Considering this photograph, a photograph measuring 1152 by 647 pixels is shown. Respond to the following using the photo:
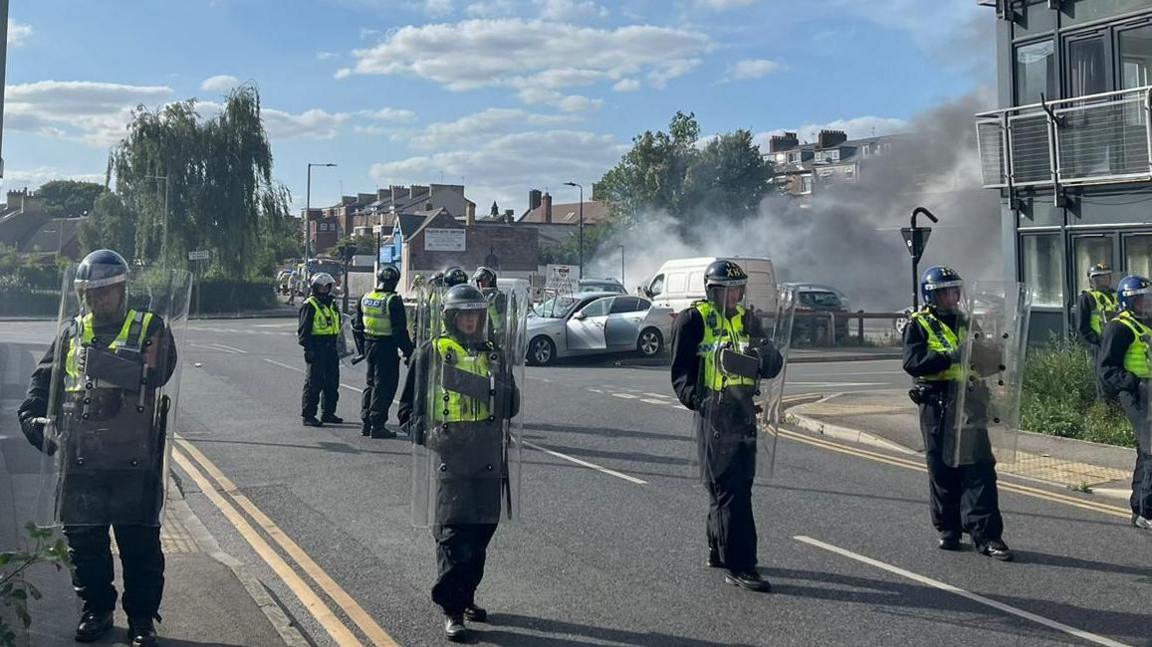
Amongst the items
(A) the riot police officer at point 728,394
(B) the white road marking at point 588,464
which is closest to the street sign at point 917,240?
(B) the white road marking at point 588,464

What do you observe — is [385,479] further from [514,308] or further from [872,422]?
[872,422]

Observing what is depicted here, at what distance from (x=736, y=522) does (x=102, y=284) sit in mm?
3544

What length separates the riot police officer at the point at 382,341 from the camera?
11.7 m

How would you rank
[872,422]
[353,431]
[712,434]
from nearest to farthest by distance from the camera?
[712,434] < [353,431] < [872,422]

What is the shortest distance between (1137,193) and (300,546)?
11608 millimetres

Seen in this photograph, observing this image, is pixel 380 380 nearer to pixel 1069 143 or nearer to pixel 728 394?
pixel 728 394

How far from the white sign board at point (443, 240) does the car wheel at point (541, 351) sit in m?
50.4

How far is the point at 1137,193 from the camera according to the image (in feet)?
44.5

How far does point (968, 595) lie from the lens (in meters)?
5.90

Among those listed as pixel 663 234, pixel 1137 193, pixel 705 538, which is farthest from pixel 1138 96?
pixel 663 234

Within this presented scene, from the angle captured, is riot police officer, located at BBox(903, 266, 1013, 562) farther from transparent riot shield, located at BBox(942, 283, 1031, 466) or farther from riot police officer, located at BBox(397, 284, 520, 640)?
riot police officer, located at BBox(397, 284, 520, 640)

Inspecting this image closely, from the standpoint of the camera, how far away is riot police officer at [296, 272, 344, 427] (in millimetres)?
12297

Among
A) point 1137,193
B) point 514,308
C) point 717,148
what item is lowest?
point 514,308

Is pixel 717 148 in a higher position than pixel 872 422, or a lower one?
higher
